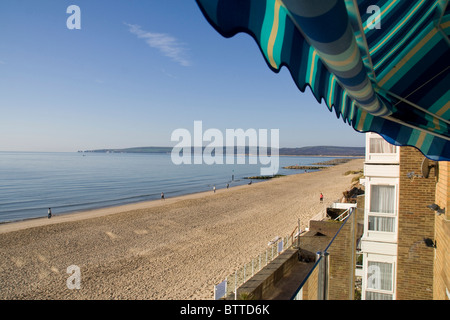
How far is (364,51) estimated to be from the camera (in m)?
1.57

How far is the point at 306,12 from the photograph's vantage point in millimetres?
797

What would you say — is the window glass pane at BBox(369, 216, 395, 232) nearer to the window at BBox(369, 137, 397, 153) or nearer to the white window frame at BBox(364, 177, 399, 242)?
the white window frame at BBox(364, 177, 399, 242)

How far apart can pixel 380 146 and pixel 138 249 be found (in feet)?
48.1

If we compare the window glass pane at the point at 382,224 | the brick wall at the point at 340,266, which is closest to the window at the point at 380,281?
the window glass pane at the point at 382,224

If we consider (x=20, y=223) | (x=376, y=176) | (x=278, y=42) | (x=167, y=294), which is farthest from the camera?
(x=20, y=223)

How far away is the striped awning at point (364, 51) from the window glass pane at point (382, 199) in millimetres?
4309

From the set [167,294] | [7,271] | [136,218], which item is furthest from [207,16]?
[136,218]

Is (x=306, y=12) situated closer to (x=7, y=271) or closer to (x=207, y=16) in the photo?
(x=207, y=16)

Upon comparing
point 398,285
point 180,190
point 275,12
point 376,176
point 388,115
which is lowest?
point 180,190

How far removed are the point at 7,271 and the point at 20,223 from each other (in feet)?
45.0

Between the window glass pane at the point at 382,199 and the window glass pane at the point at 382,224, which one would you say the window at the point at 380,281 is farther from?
the window glass pane at the point at 382,199

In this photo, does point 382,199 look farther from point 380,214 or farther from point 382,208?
point 380,214

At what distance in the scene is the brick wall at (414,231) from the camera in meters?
6.26

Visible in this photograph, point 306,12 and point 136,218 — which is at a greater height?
point 306,12
